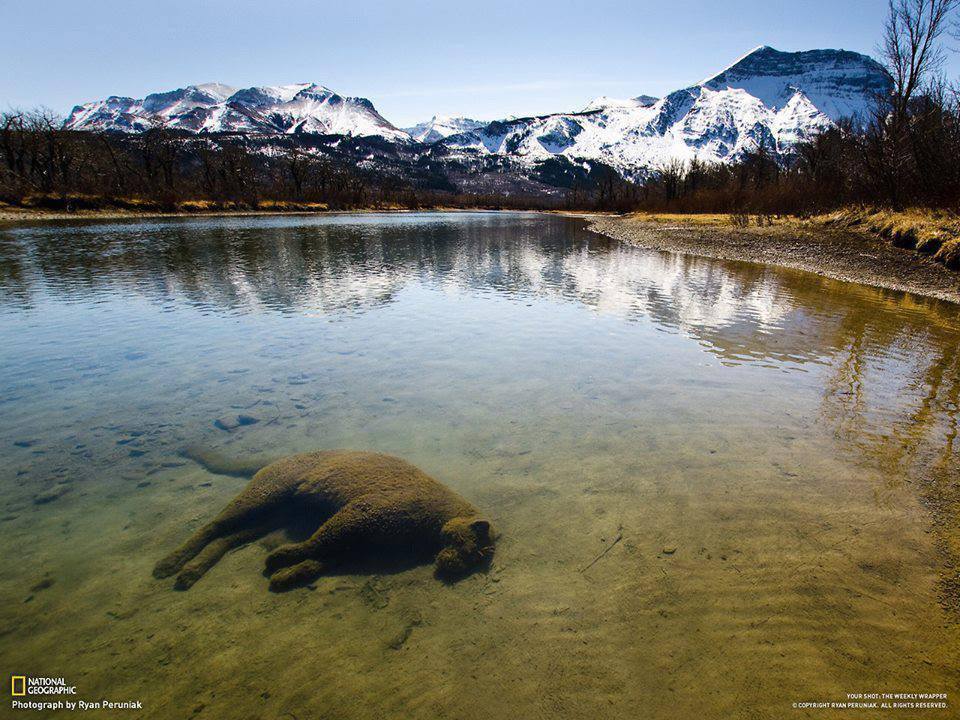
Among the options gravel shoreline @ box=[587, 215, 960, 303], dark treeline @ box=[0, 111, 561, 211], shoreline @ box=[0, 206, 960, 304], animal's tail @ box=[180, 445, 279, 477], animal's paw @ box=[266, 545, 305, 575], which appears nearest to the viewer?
animal's paw @ box=[266, 545, 305, 575]

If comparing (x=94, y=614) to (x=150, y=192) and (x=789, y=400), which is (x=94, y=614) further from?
(x=150, y=192)

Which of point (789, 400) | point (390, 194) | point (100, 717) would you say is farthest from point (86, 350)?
point (390, 194)

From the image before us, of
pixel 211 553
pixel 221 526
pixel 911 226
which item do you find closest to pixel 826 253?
pixel 911 226

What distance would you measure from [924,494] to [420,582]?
550cm

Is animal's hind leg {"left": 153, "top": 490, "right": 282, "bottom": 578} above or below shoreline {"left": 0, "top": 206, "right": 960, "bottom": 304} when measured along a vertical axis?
below

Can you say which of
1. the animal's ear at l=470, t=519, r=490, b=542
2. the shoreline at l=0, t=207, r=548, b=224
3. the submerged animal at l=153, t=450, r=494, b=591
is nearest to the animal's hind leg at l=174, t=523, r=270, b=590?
the submerged animal at l=153, t=450, r=494, b=591

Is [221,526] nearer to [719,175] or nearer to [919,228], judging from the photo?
[919,228]

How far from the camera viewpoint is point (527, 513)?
5191 millimetres

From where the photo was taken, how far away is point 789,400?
25.8ft

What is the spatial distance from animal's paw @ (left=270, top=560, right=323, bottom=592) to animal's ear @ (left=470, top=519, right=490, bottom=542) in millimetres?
1477

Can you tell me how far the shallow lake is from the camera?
3.31 metres

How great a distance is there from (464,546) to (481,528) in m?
0.26

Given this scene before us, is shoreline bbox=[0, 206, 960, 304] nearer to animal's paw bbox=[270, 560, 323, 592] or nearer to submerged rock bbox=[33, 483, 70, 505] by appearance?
animal's paw bbox=[270, 560, 323, 592]

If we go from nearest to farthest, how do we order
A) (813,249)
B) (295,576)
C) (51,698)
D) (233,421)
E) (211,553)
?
(51,698)
(295,576)
(211,553)
(233,421)
(813,249)
